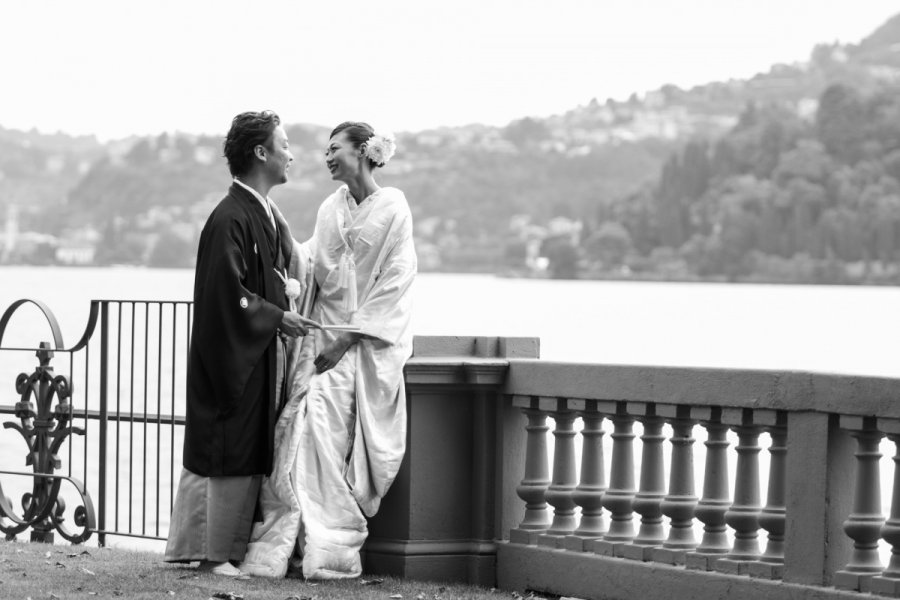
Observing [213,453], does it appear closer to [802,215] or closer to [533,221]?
[802,215]

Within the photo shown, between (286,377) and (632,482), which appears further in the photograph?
(286,377)

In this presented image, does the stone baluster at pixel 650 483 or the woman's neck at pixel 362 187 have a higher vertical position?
the woman's neck at pixel 362 187

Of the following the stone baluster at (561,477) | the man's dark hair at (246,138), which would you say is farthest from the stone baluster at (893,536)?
the man's dark hair at (246,138)

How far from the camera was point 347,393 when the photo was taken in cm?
673

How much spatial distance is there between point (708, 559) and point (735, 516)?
8.5 inches

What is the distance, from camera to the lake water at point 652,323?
6069 centimetres

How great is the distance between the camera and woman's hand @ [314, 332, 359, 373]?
6.70 m

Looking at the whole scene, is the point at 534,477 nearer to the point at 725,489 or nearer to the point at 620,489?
the point at 620,489

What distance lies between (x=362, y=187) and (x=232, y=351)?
3.18 ft

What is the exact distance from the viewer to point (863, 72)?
5094 inches

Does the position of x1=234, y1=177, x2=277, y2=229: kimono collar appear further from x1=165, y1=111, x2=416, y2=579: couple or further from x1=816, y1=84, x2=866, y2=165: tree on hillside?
x1=816, y1=84, x2=866, y2=165: tree on hillside

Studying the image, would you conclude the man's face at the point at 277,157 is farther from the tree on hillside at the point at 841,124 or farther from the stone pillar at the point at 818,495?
the tree on hillside at the point at 841,124

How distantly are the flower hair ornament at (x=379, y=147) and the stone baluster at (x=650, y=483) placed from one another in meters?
1.60

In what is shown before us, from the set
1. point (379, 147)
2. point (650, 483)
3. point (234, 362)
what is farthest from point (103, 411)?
point (650, 483)
